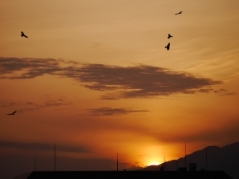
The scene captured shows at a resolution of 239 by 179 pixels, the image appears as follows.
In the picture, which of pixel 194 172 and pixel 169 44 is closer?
pixel 169 44

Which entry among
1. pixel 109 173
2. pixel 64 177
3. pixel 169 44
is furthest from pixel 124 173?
pixel 169 44

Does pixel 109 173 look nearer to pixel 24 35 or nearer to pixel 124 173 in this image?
pixel 124 173

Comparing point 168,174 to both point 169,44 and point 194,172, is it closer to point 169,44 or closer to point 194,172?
point 194,172

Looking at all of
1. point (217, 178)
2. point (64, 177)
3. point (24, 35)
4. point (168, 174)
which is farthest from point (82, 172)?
point (24, 35)

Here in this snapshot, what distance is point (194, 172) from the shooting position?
112250 mm

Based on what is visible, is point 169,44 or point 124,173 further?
point 124,173

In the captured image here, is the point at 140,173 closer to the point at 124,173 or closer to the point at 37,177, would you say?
the point at 124,173

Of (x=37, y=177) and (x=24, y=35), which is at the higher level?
(x=24, y=35)

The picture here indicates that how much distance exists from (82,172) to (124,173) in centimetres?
664

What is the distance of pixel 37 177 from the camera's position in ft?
357

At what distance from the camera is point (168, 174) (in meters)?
112

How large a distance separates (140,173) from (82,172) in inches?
360

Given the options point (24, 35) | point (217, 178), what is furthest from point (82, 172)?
point (24, 35)

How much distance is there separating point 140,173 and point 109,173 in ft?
16.1
